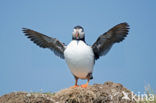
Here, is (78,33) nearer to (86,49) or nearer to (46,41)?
(86,49)

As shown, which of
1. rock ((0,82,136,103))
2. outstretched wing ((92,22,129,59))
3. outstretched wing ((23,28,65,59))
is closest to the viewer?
rock ((0,82,136,103))

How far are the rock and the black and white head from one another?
175 centimetres

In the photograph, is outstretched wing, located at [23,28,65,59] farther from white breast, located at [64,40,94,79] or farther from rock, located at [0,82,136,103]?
rock, located at [0,82,136,103]

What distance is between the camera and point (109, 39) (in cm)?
884

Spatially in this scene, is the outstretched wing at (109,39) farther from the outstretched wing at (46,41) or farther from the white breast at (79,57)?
the outstretched wing at (46,41)

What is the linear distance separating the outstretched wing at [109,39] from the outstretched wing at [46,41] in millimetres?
1212

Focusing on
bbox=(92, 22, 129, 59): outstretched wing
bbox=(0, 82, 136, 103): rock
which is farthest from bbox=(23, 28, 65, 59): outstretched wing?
bbox=(0, 82, 136, 103): rock

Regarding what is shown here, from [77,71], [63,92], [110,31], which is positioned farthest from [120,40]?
[63,92]

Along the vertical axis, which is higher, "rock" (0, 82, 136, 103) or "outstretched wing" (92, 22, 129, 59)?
"outstretched wing" (92, 22, 129, 59)

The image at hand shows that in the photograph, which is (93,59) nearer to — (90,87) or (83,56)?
(83,56)

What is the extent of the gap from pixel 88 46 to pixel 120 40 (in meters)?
1.08

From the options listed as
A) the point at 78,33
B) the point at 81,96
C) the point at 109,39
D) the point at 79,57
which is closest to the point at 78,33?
the point at 78,33

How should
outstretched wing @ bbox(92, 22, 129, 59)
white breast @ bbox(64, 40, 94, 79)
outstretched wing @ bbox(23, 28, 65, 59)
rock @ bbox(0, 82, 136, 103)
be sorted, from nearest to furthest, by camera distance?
rock @ bbox(0, 82, 136, 103) → white breast @ bbox(64, 40, 94, 79) → outstretched wing @ bbox(92, 22, 129, 59) → outstretched wing @ bbox(23, 28, 65, 59)

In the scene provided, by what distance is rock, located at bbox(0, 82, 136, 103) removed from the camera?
651 cm
